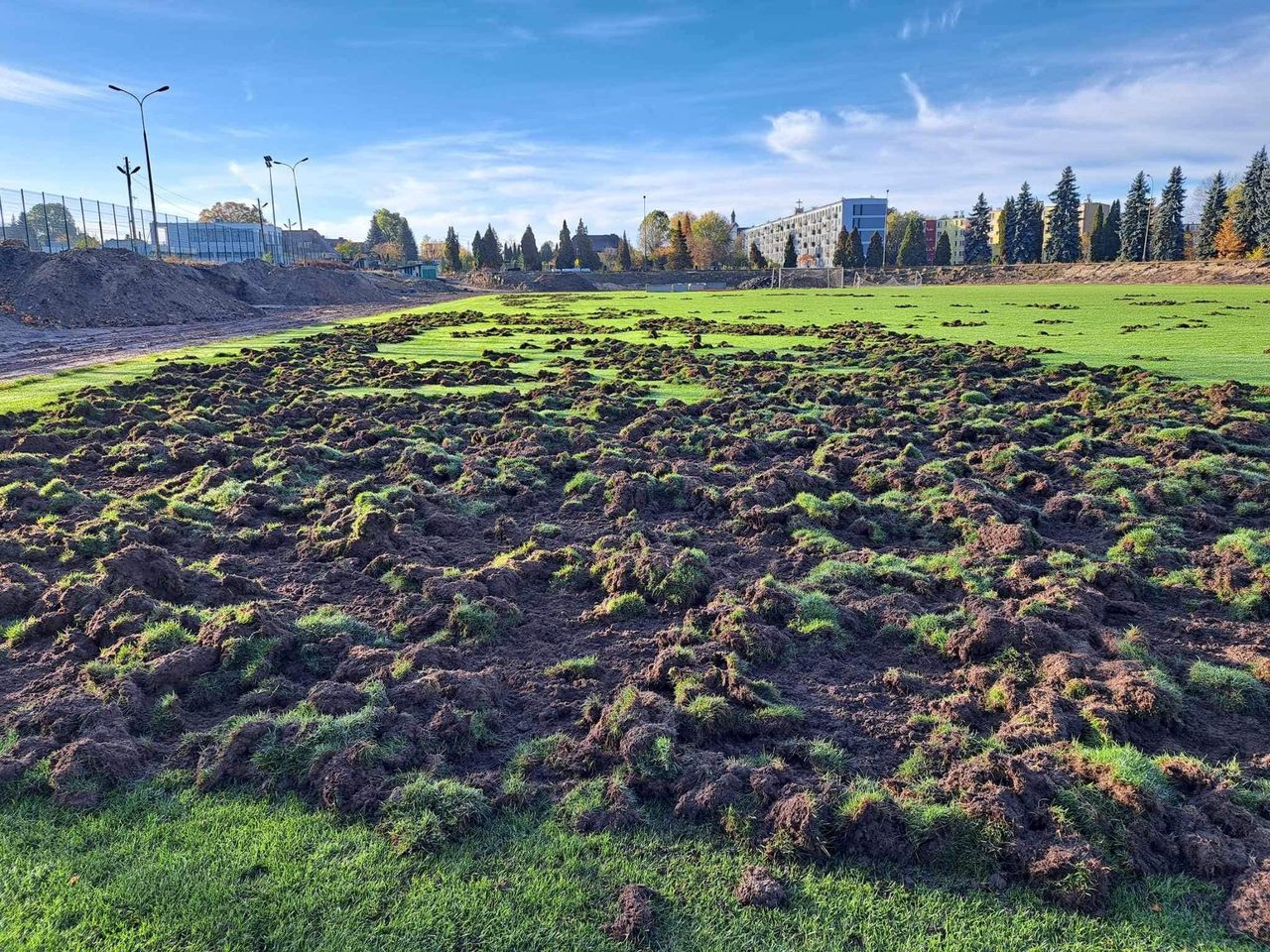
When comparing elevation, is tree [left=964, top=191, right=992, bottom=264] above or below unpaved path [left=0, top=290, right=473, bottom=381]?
above

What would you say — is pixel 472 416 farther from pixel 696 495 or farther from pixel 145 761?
pixel 145 761

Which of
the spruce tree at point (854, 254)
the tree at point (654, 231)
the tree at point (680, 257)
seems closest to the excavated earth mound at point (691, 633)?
the spruce tree at point (854, 254)

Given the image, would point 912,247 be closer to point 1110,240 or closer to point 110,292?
point 1110,240

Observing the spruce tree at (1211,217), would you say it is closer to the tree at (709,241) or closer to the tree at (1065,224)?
the tree at (1065,224)

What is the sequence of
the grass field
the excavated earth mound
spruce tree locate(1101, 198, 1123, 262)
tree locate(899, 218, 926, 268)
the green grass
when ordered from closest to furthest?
the green grass, the excavated earth mound, the grass field, spruce tree locate(1101, 198, 1123, 262), tree locate(899, 218, 926, 268)

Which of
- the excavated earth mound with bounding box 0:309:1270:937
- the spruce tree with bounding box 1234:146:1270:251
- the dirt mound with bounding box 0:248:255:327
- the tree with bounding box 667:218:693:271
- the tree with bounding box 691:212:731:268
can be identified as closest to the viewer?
the excavated earth mound with bounding box 0:309:1270:937

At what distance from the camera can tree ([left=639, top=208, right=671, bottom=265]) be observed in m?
142

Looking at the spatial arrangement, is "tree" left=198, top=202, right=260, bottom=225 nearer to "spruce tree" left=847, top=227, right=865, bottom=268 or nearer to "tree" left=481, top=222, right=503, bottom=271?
"tree" left=481, top=222, right=503, bottom=271

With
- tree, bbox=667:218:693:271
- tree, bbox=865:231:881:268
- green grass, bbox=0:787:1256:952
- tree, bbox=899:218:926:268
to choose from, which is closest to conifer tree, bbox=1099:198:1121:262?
tree, bbox=899:218:926:268

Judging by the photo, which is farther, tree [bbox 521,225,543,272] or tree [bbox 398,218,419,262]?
tree [bbox 398,218,419,262]

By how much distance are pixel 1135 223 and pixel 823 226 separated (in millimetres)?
76081

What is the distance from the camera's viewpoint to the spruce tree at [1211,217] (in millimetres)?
83125

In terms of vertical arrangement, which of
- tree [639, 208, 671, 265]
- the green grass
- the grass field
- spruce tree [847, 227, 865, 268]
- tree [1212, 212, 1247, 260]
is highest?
tree [639, 208, 671, 265]

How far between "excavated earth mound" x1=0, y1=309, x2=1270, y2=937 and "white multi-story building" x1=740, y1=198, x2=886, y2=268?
12042 centimetres
